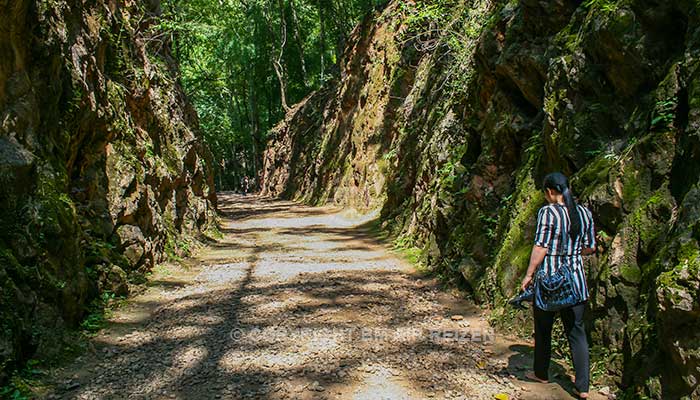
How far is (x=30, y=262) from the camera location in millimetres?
5020

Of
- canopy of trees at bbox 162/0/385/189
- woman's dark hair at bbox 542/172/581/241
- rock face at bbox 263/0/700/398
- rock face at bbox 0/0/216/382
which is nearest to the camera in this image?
rock face at bbox 263/0/700/398

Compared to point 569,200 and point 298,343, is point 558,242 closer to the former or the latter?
point 569,200

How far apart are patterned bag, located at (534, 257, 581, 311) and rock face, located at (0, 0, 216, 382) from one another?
447 cm

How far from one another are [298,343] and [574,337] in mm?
2800

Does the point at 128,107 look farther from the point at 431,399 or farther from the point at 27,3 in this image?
the point at 431,399

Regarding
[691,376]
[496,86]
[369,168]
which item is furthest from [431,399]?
[369,168]

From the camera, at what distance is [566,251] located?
4062mm

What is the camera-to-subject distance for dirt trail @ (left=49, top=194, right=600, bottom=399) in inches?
172

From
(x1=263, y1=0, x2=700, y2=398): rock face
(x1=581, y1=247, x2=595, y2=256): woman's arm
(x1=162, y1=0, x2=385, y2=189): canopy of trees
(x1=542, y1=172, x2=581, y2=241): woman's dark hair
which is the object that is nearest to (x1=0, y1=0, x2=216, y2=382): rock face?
(x1=542, y1=172, x2=581, y2=241): woman's dark hair

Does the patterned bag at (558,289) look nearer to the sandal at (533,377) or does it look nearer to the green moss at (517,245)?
the sandal at (533,377)

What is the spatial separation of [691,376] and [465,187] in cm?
538

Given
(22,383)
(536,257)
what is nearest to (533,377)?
(536,257)

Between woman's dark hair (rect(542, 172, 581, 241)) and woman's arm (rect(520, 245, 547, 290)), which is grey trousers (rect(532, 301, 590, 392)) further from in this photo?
woman's dark hair (rect(542, 172, 581, 241))

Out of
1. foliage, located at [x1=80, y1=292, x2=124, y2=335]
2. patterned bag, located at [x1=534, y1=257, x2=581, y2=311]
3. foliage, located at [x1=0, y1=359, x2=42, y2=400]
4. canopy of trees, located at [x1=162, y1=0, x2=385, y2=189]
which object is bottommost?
foliage, located at [x1=0, y1=359, x2=42, y2=400]
